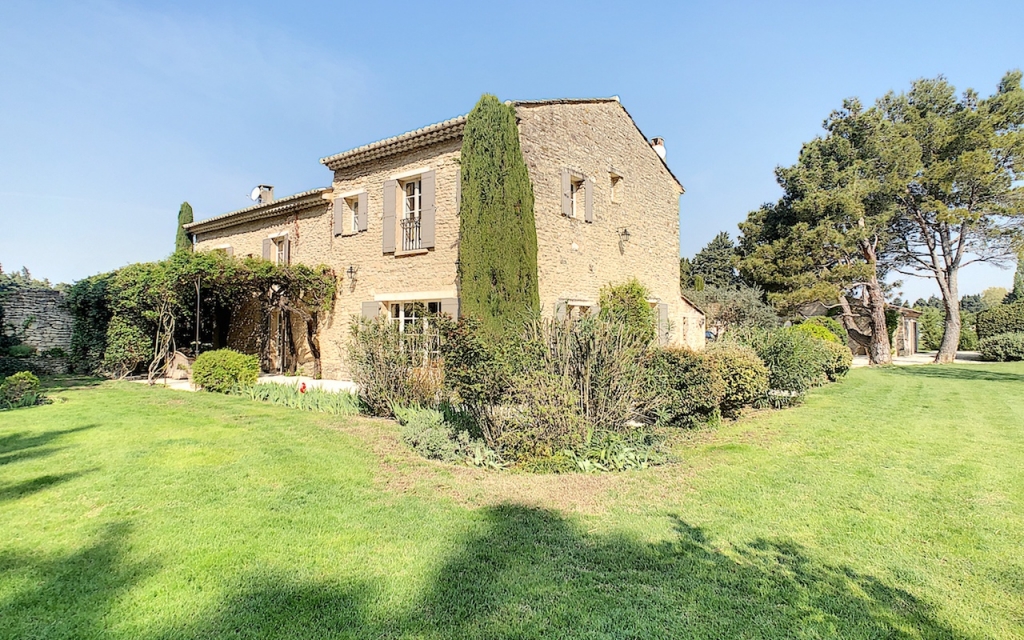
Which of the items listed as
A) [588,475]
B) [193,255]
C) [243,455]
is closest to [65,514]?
[243,455]

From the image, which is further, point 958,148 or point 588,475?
point 958,148

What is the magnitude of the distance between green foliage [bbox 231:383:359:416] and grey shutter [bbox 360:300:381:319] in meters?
2.80

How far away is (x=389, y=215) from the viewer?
1258 centimetres

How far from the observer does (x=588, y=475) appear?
17.2ft

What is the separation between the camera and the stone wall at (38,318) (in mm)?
14328

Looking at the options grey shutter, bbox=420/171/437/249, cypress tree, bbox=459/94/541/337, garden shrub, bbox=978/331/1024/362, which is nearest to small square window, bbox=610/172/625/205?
cypress tree, bbox=459/94/541/337

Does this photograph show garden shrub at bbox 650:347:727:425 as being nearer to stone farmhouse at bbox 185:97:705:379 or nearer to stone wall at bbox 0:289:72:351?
stone farmhouse at bbox 185:97:705:379

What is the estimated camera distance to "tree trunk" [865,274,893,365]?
22.1m

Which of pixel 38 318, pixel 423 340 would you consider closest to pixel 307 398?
pixel 423 340

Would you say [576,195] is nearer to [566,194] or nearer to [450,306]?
[566,194]

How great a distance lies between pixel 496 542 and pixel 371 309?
33.3 feet

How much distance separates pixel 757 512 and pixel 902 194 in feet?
80.1

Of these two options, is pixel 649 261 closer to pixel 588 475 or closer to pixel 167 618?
pixel 588 475

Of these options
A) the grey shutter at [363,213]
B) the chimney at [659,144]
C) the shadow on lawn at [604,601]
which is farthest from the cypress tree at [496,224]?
the chimney at [659,144]
